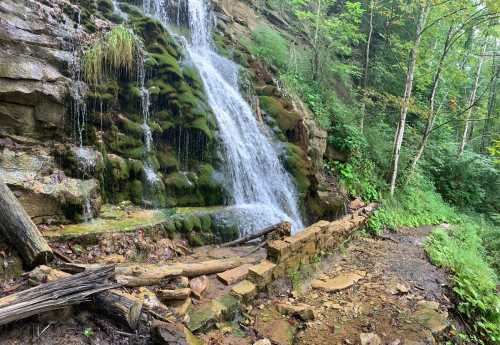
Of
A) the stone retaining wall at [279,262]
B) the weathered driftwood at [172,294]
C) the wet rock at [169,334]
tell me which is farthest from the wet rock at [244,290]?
the wet rock at [169,334]

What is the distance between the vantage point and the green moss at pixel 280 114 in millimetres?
9250

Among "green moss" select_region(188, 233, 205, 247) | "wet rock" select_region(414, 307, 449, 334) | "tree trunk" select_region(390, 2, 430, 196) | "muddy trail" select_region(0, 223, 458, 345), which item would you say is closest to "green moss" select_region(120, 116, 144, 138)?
"green moss" select_region(188, 233, 205, 247)

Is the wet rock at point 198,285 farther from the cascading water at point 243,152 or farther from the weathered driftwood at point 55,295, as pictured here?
the cascading water at point 243,152

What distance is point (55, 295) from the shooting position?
2.91 meters

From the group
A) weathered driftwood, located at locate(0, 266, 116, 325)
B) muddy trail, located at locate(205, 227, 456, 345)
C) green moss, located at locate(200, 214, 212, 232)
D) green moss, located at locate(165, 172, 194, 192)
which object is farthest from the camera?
green moss, located at locate(165, 172, 194, 192)

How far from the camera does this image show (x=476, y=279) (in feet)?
20.3

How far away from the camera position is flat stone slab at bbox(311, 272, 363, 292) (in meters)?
4.99

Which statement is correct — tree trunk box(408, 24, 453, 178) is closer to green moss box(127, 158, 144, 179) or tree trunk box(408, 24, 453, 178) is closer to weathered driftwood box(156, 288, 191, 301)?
green moss box(127, 158, 144, 179)

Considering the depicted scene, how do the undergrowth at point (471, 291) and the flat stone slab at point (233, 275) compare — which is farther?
the undergrowth at point (471, 291)

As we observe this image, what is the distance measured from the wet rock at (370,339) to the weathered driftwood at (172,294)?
6.50 feet

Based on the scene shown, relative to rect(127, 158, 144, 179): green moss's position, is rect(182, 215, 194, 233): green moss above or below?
below

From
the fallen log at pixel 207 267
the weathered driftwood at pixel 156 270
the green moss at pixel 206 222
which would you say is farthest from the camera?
the green moss at pixel 206 222

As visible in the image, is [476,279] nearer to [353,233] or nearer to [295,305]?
[353,233]

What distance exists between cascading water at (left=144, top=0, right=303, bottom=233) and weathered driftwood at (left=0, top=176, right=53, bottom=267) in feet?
11.3
